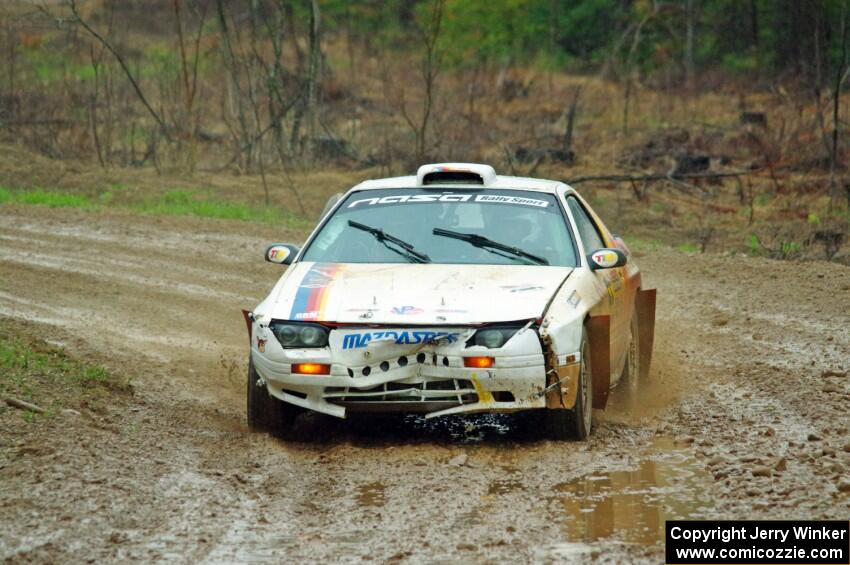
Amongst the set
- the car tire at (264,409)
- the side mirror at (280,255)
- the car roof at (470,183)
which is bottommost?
the car tire at (264,409)

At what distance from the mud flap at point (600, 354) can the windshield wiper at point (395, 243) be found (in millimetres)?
1062

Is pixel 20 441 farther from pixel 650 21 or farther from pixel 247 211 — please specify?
pixel 650 21

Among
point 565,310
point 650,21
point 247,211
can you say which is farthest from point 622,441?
point 650,21

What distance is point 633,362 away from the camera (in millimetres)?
8828

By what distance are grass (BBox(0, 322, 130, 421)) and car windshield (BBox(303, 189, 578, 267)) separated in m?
1.54

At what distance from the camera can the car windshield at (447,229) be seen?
25.0 feet

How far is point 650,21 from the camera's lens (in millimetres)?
40094

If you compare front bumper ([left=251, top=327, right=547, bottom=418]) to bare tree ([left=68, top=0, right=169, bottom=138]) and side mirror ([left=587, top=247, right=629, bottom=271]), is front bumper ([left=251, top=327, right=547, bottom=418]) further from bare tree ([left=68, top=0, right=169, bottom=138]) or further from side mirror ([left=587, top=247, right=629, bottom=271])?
bare tree ([left=68, top=0, right=169, bottom=138])

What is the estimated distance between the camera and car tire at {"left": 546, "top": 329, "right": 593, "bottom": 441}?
676 cm

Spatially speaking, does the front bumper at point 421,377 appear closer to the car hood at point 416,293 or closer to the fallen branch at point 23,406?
the car hood at point 416,293

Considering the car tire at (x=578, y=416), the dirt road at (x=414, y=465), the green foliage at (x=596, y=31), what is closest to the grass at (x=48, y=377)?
the dirt road at (x=414, y=465)

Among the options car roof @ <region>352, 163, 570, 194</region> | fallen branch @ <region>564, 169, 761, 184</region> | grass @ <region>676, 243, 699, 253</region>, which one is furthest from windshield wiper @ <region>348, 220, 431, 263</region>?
fallen branch @ <region>564, 169, 761, 184</region>

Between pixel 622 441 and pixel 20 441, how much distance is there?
123 inches

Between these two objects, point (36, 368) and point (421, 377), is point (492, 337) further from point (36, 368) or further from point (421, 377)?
point (36, 368)
